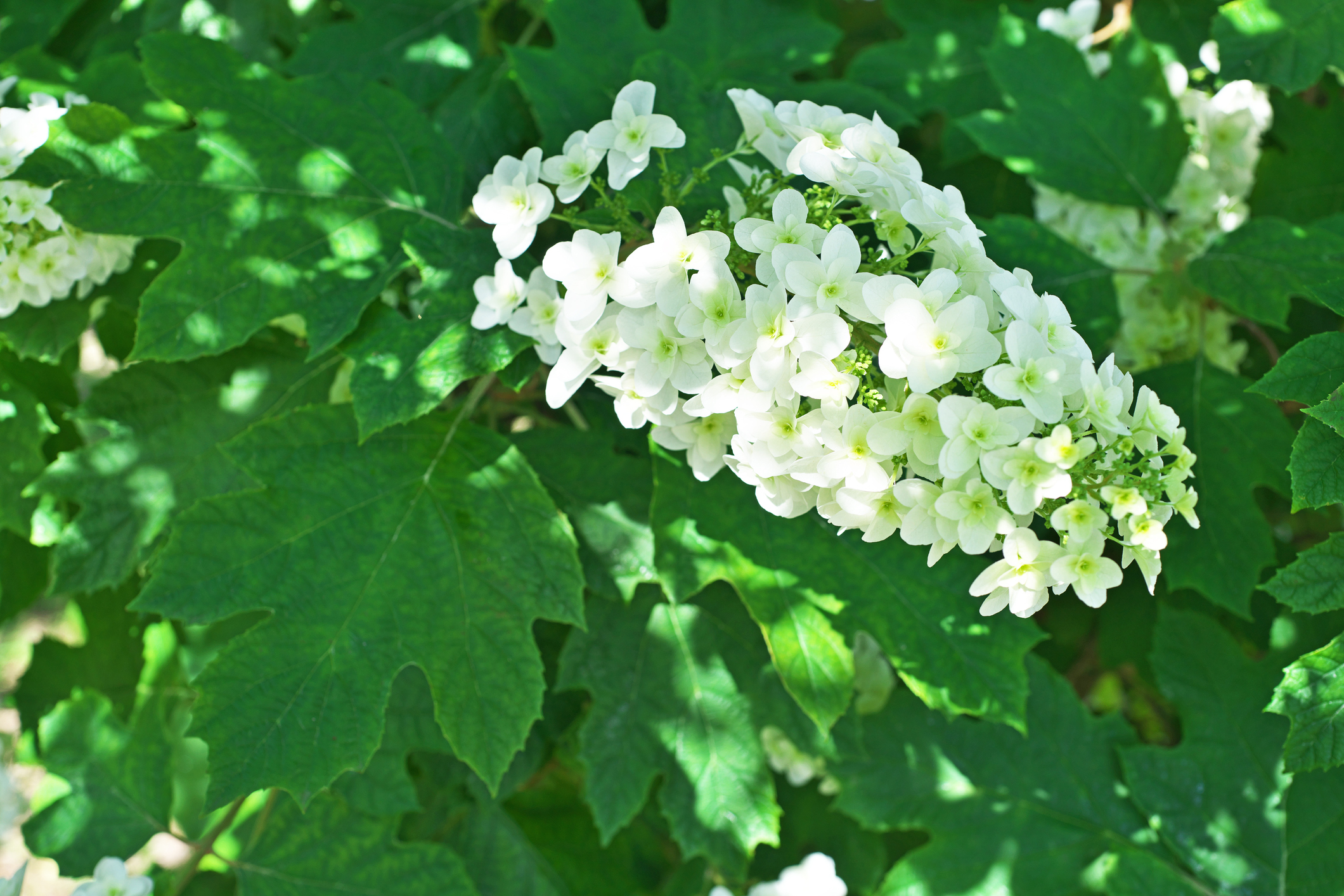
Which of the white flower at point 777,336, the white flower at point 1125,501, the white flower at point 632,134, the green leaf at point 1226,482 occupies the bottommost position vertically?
the green leaf at point 1226,482

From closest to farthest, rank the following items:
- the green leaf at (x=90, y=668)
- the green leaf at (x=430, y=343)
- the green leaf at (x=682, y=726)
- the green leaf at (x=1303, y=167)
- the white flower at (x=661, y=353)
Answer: the white flower at (x=661, y=353), the green leaf at (x=430, y=343), the green leaf at (x=682, y=726), the green leaf at (x=1303, y=167), the green leaf at (x=90, y=668)

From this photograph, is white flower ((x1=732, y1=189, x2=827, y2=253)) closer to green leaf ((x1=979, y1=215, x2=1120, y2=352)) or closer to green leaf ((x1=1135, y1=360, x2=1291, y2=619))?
green leaf ((x1=979, y1=215, x2=1120, y2=352))

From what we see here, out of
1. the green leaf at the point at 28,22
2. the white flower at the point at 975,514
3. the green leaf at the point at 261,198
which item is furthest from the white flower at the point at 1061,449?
the green leaf at the point at 28,22

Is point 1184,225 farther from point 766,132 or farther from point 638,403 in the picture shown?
point 638,403

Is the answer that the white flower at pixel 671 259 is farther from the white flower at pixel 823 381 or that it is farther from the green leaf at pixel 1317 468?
the green leaf at pixel 1317 468

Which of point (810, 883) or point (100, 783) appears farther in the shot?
point (100, 783)

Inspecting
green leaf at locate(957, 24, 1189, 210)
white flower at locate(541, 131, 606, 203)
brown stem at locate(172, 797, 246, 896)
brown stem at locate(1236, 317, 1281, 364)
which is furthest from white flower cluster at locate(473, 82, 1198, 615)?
brown stem at locate(172, 797, 246, 896)

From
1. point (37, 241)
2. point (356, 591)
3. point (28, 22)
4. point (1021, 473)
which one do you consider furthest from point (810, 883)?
point (28, 22)
